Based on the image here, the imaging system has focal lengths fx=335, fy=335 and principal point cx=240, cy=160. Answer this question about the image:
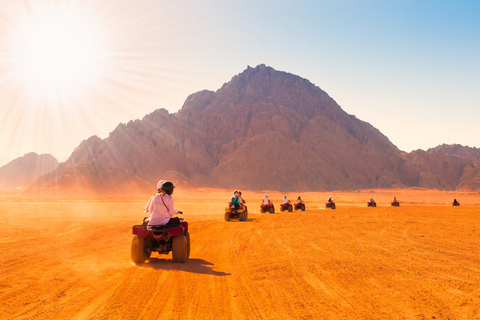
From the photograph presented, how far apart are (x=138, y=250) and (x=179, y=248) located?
3.53ft

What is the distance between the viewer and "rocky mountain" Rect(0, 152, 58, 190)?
155 metres

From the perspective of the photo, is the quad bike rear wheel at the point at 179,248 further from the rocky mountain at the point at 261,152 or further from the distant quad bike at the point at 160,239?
the rocky mountain at the point at 261,152

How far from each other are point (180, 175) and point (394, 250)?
309 ft

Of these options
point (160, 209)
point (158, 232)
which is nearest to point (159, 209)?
point (160, 209)

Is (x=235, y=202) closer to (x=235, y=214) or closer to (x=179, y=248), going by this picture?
(x=235, y=214)

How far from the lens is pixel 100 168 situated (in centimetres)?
7988

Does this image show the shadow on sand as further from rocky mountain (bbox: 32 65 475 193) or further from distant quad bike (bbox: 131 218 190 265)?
rocky mountain (bbox: 32 65 475 193)

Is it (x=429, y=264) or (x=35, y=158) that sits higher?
(x=35, y=158)

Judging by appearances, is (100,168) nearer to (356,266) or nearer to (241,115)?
(241,115)

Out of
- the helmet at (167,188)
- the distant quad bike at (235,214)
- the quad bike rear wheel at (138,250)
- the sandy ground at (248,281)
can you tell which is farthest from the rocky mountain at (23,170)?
the helmet at (167,188)

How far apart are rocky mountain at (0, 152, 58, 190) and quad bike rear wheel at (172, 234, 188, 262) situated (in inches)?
6657

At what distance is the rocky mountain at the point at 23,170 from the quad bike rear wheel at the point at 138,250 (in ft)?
553

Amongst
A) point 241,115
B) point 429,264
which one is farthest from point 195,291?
point 241,115

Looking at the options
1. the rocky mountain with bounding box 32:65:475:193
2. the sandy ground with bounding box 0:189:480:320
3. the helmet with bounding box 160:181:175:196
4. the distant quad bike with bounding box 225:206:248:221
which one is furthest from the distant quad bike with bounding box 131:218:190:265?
the rocky mountain with bounding box 32:65:475:193
